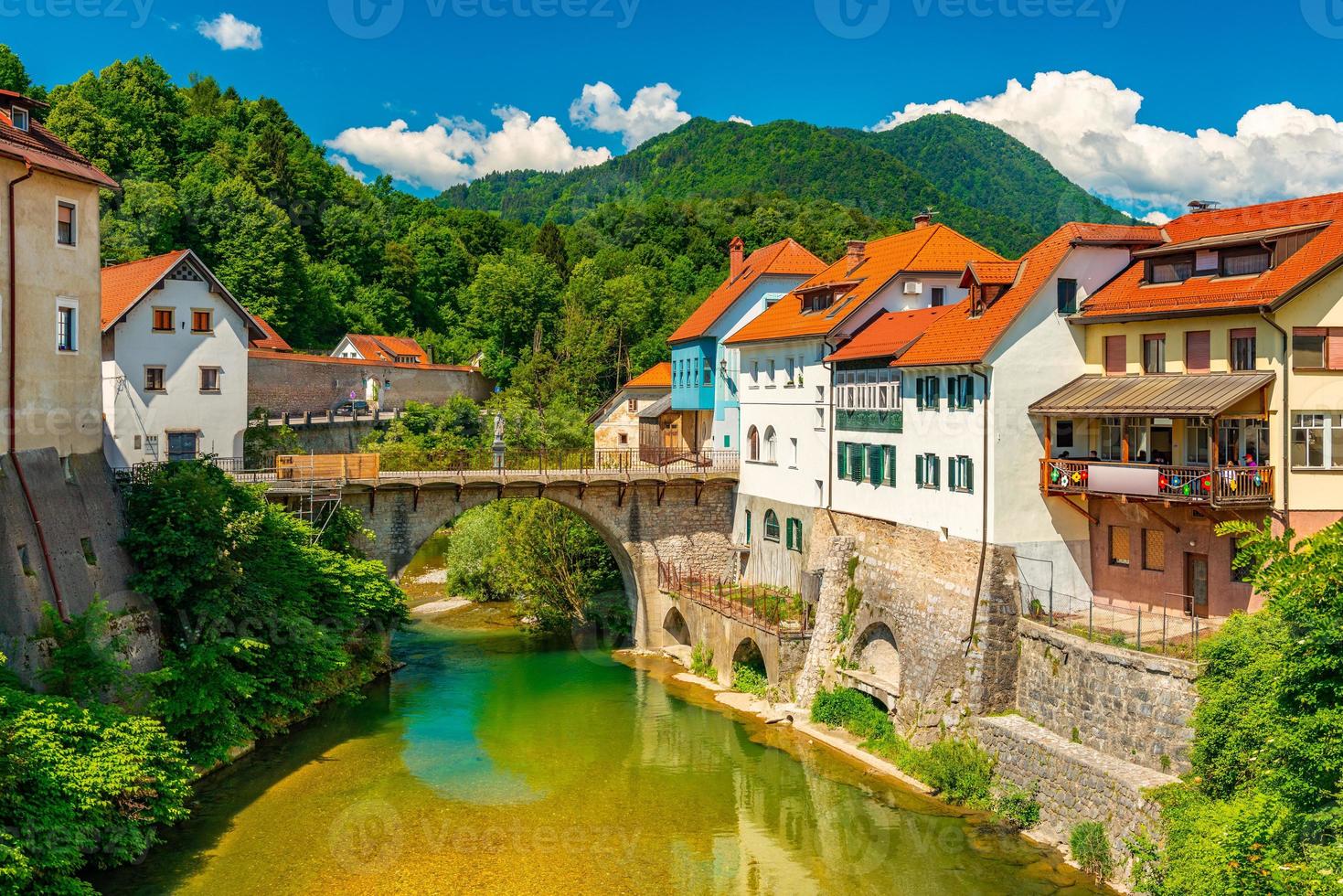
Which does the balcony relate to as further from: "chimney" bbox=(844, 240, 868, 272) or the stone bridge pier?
the stone bridge pier

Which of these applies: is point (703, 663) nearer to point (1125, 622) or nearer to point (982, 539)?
point (982, 539)

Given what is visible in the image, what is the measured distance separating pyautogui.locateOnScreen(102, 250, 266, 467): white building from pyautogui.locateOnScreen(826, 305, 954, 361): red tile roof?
1942 cm

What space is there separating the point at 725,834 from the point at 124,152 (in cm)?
6077

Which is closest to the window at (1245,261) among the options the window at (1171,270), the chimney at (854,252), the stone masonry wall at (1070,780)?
the window at (1171,270)

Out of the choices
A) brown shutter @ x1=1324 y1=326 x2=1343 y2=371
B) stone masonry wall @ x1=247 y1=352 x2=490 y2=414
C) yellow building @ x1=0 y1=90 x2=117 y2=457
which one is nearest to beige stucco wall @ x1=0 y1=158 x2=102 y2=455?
yellow building @ x1=0 y1=90 x2=117 y2=457

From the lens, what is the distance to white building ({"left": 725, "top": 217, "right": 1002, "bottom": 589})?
35.4m

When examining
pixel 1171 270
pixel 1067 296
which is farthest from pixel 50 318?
pixel 1171 270

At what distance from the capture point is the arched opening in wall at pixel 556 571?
43594mm

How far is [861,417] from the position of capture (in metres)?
33.2

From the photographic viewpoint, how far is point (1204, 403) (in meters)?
22.9

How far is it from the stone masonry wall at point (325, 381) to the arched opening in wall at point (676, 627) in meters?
19.7

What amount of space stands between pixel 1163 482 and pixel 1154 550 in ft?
8.41

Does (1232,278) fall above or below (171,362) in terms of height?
above

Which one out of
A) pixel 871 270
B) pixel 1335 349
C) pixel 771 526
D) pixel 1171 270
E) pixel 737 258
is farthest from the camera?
pixel 737 258
